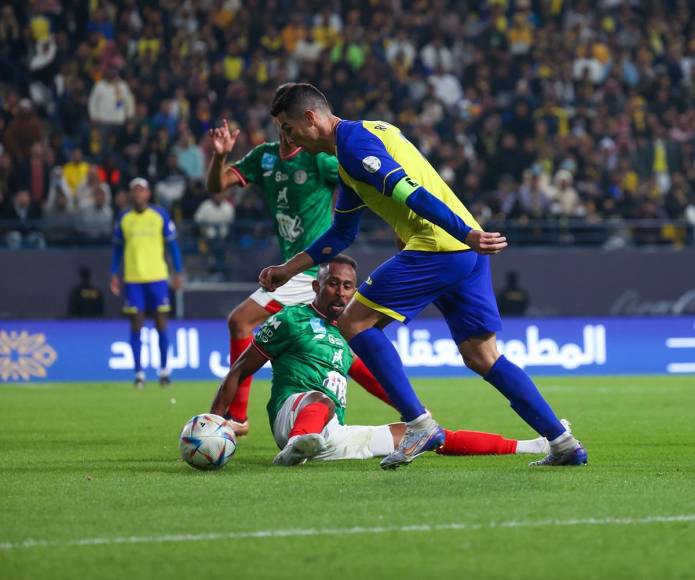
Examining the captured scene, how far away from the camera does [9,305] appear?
1875 centimetres

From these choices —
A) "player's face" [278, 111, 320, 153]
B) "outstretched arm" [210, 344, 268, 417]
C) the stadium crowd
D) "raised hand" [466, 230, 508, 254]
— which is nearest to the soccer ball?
"outstretched arm" [210, 344, 268, 417]

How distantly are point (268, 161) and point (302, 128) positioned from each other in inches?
103

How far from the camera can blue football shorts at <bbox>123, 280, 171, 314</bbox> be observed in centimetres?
1642

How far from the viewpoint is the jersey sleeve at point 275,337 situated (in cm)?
812

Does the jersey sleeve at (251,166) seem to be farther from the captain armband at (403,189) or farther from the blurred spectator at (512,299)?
the blurred spectator at (512,299)

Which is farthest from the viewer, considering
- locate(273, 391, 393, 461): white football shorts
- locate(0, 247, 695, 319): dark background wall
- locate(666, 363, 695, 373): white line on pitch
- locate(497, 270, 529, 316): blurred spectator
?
locate(497, 270, 529, 316): blurred spectator

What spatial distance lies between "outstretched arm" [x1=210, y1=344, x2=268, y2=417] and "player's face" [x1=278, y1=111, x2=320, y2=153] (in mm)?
1637

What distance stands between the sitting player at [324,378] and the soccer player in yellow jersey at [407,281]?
31.6 inches

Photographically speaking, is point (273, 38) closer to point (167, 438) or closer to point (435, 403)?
point (435, 403)

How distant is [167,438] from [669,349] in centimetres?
1032

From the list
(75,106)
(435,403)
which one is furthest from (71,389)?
(75,106)

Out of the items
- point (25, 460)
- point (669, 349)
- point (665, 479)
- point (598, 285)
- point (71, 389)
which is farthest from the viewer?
point (598, 285)

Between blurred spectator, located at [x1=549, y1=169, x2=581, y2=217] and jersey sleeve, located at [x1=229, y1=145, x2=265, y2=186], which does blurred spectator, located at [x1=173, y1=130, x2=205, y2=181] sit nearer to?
blurred spectator, located at [x1=549, y1=169, x2=581, y2=217]

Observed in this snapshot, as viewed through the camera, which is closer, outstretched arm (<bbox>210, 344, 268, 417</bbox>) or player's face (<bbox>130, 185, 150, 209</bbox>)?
outstretched arm (<bbox>210, 344, 268, 417</bbox>)
